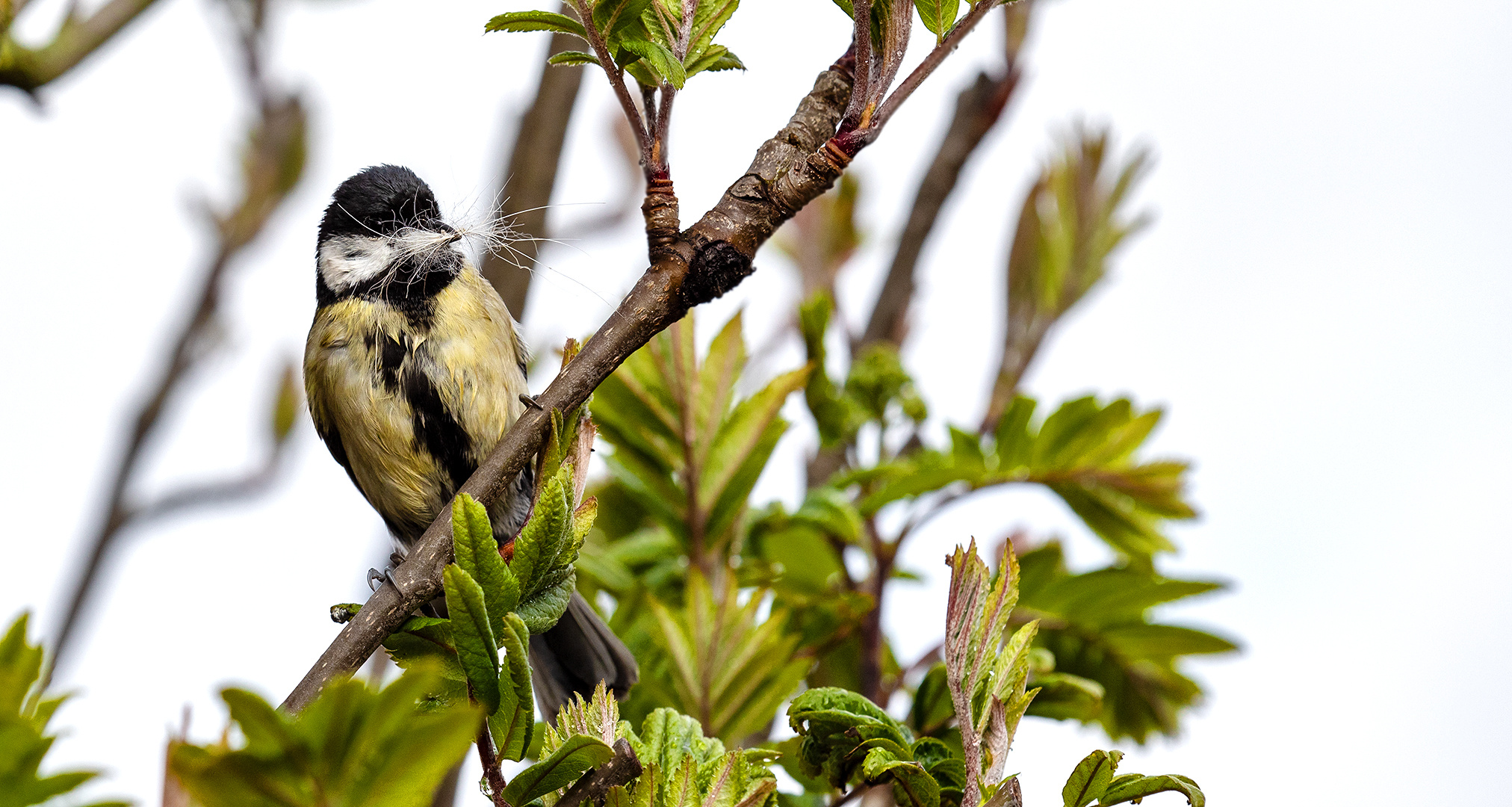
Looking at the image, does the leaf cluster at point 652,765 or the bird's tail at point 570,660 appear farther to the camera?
the bird's tail at point 570,660

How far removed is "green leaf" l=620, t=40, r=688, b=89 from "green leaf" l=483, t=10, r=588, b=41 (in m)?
0.05

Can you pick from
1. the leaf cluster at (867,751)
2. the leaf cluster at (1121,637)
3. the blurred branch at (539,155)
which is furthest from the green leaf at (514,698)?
the blurred branch at (539,155)

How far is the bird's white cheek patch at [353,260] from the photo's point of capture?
7.51 feet

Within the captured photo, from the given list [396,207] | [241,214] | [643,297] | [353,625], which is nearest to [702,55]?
[643,297]

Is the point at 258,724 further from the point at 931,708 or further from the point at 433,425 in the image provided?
the point at 433,425

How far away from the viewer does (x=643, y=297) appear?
44.8 inches

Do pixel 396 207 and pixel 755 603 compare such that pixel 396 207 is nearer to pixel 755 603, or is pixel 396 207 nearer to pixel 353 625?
pixel 755 603

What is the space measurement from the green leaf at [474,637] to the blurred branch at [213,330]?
185 cm

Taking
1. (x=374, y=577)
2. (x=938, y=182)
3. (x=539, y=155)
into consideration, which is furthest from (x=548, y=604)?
(x=938, y=182)

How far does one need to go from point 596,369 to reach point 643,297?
0.08 m

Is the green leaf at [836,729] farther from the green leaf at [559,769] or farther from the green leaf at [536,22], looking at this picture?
the green leaf at [536,22]

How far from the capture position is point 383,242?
7.64 feet

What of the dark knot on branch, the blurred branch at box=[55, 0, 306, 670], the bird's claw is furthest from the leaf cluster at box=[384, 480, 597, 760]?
the blurred branch at box=[55, 0, 306, 670]

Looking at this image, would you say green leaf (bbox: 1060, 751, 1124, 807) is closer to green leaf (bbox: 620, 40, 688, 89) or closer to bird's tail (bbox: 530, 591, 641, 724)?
green leaf (bbox: 620, 40, 688, 89)
